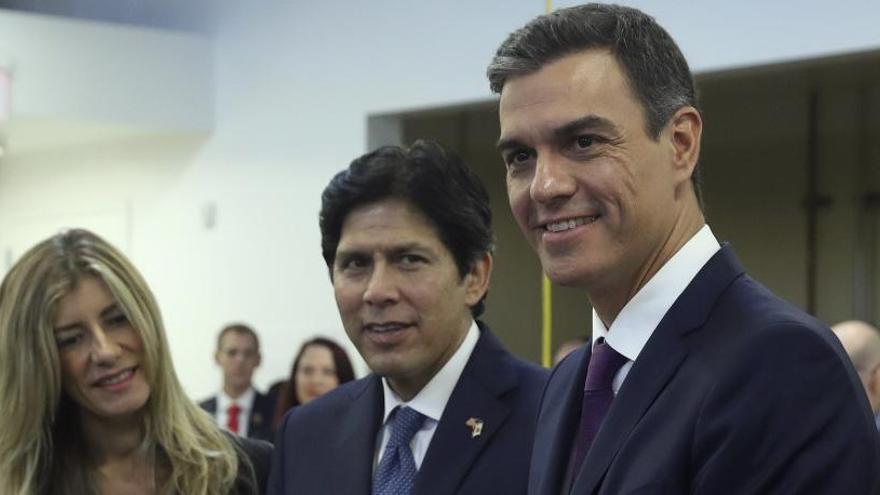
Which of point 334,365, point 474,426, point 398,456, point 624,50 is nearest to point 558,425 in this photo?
point 624,50

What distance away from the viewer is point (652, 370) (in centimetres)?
162

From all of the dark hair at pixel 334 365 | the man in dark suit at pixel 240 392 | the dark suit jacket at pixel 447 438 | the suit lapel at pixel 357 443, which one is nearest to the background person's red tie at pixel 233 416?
the man in dark suit at pixel 240 392

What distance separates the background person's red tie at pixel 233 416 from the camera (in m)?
7.38

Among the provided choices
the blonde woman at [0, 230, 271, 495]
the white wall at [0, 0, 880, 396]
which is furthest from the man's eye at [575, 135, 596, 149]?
the white wall at [0, 0, 880, 396]

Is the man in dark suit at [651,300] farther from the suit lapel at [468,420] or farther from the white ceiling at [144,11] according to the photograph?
the white ceiling at [144,11]

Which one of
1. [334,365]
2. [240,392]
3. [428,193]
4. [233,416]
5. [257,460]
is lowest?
[233,416]

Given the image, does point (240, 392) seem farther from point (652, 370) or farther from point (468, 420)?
point (652, 370)

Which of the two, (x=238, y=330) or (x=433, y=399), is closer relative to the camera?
(x=433, y=399)

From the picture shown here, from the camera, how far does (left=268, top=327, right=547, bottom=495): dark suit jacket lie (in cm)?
247

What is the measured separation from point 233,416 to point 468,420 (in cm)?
503

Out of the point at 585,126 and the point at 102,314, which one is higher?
the point at 585,126

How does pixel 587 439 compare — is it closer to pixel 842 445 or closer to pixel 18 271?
pixel 842 445

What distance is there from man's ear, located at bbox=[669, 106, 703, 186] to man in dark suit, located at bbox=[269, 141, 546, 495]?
0.91m

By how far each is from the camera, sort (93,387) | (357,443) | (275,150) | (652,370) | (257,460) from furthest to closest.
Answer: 1. (275,150)
2. (257,460)
3. (93,387)
4. (357,443)
5. (652,370)
